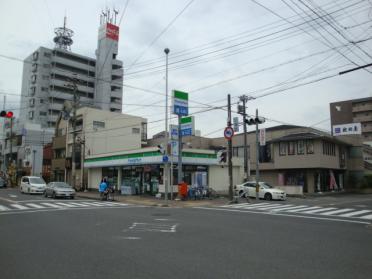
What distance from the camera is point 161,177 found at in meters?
27.5

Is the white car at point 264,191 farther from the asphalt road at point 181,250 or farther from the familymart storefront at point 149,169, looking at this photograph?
the asphalt road at point 181,250

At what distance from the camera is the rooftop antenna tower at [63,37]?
95.6 meters

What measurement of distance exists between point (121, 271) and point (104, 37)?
92.6 meters

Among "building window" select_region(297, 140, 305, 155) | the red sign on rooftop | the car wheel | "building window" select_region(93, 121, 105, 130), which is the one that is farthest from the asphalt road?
the red sign on rooftop

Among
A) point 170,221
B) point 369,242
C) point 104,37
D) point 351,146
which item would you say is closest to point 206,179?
point 170,221

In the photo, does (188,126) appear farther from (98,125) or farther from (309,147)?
(98,125)

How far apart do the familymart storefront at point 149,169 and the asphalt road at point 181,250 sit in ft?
49.6

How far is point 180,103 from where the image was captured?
24.8 metres

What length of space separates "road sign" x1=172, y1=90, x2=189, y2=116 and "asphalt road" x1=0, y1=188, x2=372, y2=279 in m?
13.4

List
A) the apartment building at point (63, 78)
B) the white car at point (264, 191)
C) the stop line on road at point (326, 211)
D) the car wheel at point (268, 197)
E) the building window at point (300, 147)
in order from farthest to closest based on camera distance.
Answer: the apartment building at point (63, 78)
the building window at point (300, 147)
the car wheel at point (268, 197)
the white car at point (264, 191)
the stop line on road at point (326, 211)

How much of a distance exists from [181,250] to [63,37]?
10053 cm

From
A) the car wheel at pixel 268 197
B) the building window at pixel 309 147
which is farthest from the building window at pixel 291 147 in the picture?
the car wheel at pixel 268 197

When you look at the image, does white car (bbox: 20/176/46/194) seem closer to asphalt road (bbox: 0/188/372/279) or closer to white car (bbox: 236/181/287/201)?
white car (bbox: 236/181/287/201)

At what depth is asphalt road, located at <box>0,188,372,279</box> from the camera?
611cm
